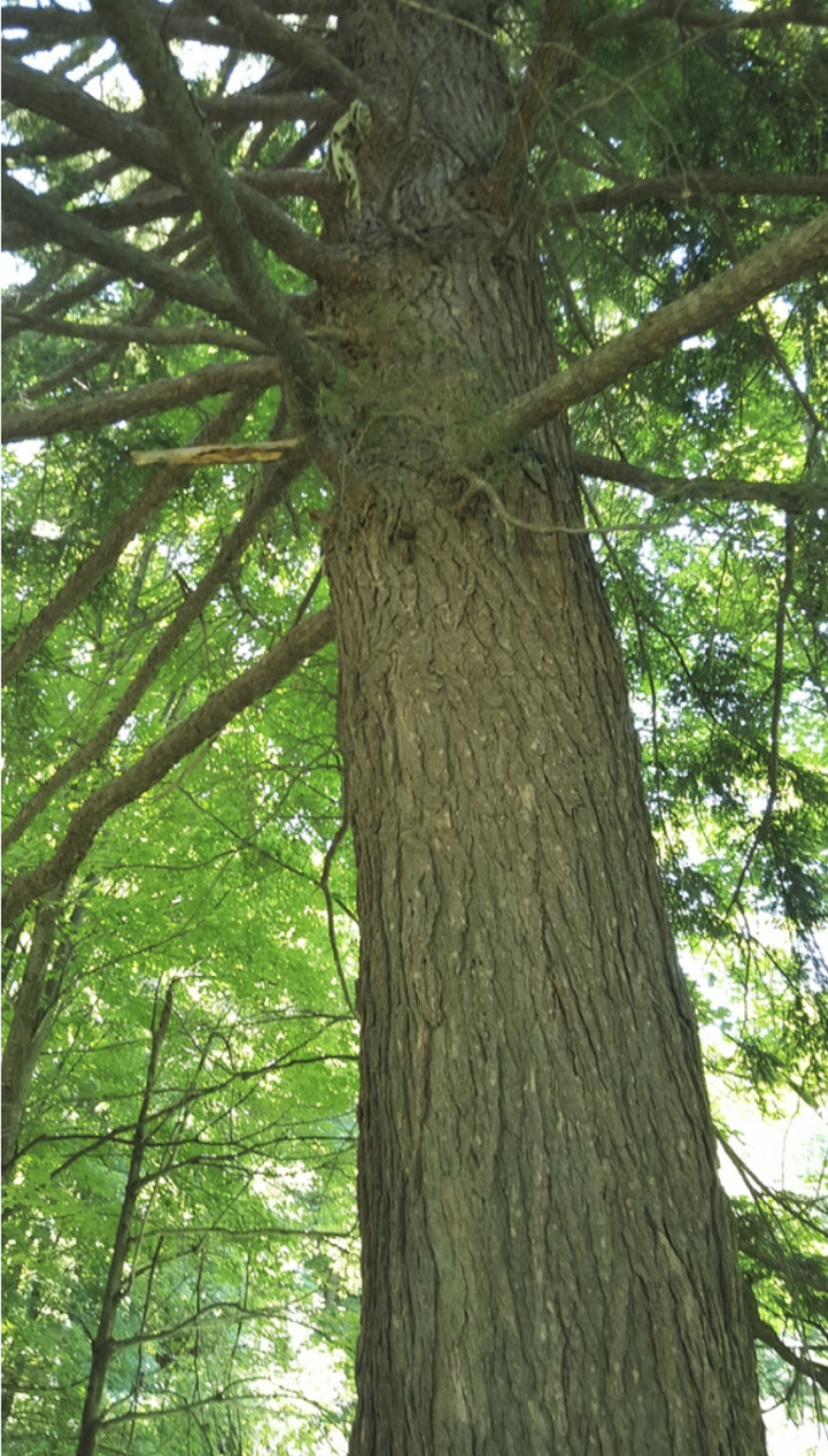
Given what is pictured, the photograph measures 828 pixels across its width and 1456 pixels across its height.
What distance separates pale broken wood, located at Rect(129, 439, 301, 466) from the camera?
112 inches

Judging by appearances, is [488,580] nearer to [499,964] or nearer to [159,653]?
[499,964]

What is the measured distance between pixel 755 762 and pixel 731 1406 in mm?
2427

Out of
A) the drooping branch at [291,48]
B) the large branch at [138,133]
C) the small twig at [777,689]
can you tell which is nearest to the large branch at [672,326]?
the small twig at [777,689]

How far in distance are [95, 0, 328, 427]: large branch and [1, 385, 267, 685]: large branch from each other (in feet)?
3.11

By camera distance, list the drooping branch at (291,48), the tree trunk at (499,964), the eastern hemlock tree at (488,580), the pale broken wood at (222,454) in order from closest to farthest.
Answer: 1. the tree trunk at (499,964)
2. the eastern hemlock tree at (488,580)
3. the pale broken wood at (222,454)
4. the drooping branch at (291,48)

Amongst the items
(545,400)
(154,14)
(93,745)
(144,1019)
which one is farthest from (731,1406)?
(144,1019)

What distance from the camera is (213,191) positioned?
2.12 metres

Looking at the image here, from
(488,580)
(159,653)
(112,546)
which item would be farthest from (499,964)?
(112,546)

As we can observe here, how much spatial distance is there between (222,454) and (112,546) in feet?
2.78

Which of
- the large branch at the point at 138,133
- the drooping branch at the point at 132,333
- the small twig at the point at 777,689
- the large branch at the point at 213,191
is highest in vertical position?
the large branch at the point at 138,133

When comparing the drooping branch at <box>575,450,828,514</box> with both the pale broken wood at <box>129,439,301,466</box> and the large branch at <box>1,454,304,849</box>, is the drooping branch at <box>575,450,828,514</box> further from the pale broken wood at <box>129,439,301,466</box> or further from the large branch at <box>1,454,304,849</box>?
the large branch at <box>1,454,304,849</box>

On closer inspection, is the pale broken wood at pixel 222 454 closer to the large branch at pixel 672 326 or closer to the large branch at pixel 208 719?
the large branch at pixel 208 719

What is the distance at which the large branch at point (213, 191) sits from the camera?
1891 millimetres

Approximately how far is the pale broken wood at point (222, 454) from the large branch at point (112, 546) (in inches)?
22.3
